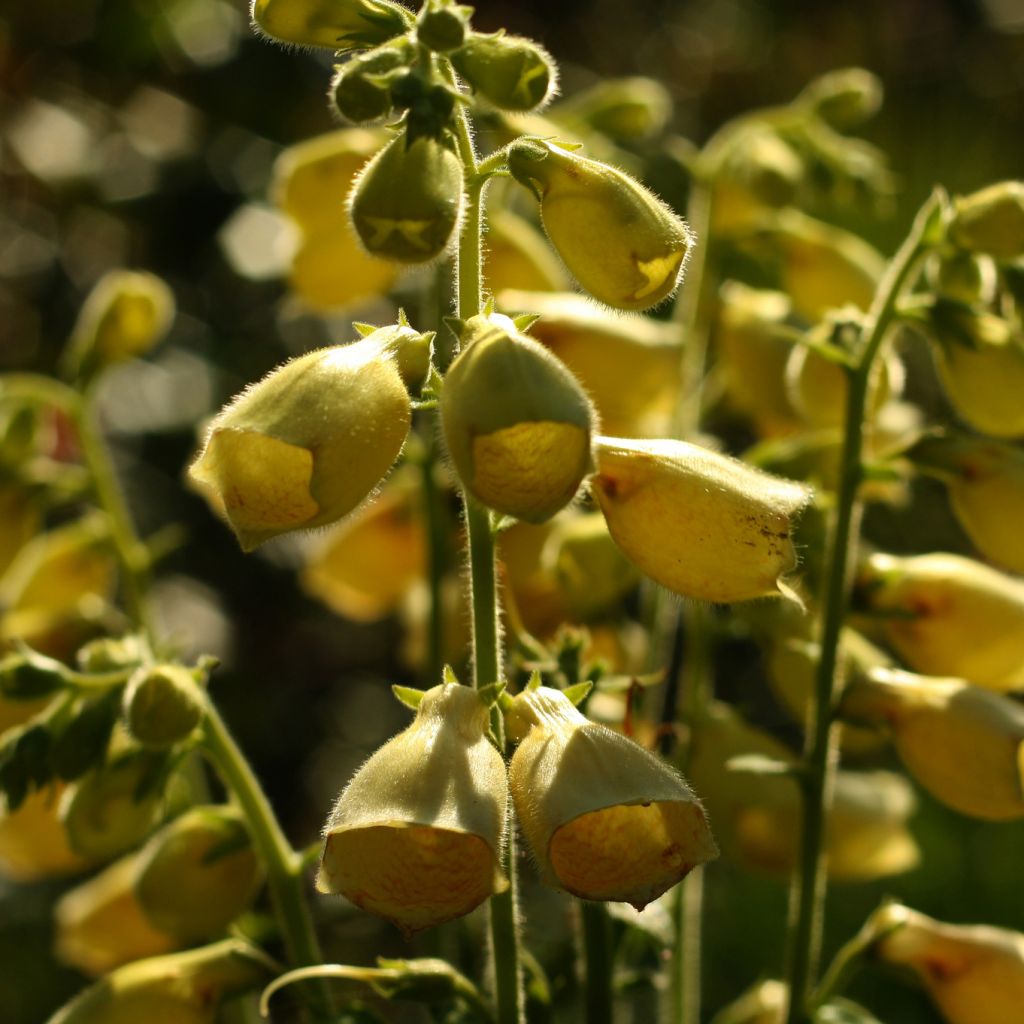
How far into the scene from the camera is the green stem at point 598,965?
746mm

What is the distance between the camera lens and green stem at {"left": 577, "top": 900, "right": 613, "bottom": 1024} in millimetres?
746

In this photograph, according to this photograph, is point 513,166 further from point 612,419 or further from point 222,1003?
point 222,1003

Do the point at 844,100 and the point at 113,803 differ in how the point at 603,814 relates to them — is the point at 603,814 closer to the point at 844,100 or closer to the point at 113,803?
the point at 113,803

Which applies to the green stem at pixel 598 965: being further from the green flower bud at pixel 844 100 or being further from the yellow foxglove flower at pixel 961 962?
the green flower bud at pixel 844 100

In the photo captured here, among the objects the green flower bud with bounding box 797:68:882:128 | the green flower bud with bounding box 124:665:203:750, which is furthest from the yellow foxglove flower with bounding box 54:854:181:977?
the green flower bud with bounding box 797:68:882:128

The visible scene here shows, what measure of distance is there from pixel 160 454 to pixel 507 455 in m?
1.36

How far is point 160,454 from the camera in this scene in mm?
1845

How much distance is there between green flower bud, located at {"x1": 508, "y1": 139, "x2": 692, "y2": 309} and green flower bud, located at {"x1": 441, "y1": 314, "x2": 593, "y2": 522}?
3.4 inches

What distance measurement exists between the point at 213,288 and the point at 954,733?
132 cm

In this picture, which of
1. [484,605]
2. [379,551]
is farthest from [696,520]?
[379,551]

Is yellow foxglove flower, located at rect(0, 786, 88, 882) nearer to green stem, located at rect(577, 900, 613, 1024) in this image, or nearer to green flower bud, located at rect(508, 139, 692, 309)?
green stem, located at rect(577, 900, 613, 1024)

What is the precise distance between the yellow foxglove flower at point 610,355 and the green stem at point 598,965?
0.34 metres

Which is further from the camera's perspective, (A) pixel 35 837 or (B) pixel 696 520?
(A) pixel 35 837

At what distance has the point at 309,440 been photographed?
22.7 inches
